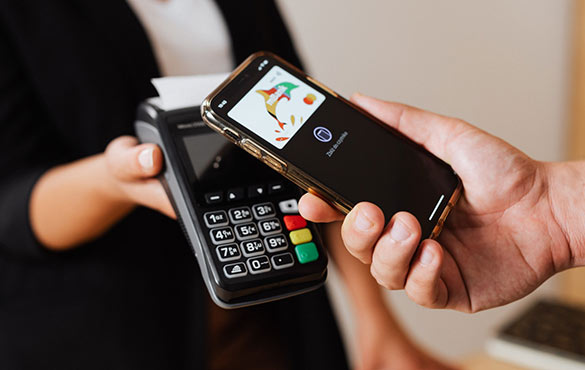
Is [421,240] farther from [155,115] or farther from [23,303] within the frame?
[23,303]

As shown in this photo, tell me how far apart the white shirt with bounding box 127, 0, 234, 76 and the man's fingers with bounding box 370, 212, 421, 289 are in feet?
0.81

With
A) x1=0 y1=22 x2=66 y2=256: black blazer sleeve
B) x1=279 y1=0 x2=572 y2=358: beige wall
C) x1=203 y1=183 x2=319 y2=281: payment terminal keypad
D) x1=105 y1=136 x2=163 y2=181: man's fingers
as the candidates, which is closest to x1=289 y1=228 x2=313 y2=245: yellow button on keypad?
x1=203 y1=183 x2=319 y2=281: payment terminal keypad

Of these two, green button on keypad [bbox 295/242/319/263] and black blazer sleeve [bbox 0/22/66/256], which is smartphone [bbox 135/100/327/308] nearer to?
green button on keypad [bbox 295/242/319/263]

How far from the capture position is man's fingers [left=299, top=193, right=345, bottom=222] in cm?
36

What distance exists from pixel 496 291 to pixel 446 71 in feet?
2.78

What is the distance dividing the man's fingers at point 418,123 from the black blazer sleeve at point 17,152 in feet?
0.98

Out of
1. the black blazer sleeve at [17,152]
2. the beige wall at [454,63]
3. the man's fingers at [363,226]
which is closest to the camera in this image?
the man's fingers at [363,226]

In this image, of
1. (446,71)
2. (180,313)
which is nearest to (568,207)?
(180,313)

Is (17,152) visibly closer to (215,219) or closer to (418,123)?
(215,219)

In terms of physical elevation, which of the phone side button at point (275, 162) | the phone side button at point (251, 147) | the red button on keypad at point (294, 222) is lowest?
the red button on keypad at point (294, 222)

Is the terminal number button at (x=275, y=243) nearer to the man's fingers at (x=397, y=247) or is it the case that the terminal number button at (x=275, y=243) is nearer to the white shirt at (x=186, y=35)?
the man's fingers at (x=397, y=247)

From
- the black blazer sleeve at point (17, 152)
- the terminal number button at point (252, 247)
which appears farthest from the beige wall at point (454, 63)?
the terminal number button at point (252, 247)

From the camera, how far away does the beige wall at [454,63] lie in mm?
1019

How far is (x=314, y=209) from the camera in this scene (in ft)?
1.18
